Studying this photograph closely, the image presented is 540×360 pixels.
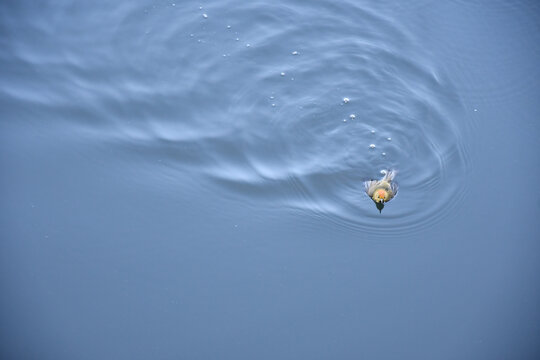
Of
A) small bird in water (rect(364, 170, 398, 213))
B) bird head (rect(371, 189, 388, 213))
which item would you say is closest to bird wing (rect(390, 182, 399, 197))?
small bird in water (rect(364, 170, 398, 213))

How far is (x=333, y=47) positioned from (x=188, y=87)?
137 centimetres

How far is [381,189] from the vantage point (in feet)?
12.8

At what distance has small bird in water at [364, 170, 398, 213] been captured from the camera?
12.8 ft

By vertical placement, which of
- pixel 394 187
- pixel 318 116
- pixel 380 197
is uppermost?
pixel 318 116

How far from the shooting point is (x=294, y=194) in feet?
13.3

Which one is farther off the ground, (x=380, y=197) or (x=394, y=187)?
(x=394, y=187)

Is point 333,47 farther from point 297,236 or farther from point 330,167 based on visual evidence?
point 297,236

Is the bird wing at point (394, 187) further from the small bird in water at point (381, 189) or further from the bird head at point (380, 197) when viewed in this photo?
the bird head at point (380, 197)

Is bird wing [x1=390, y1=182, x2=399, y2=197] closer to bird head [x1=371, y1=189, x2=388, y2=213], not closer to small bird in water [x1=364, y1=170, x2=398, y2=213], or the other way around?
small bird in water [x1=364, y1=170, x2=398, y2=213]

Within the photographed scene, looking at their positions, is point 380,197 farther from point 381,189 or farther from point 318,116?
point 318,116

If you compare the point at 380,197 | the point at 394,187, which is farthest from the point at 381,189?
the point at 394,187

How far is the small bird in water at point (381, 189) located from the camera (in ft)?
12.8

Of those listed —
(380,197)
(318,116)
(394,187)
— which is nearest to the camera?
(380,197)

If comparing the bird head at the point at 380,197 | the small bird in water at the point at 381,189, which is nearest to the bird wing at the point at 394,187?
the small bird in water at the point at 381,189
